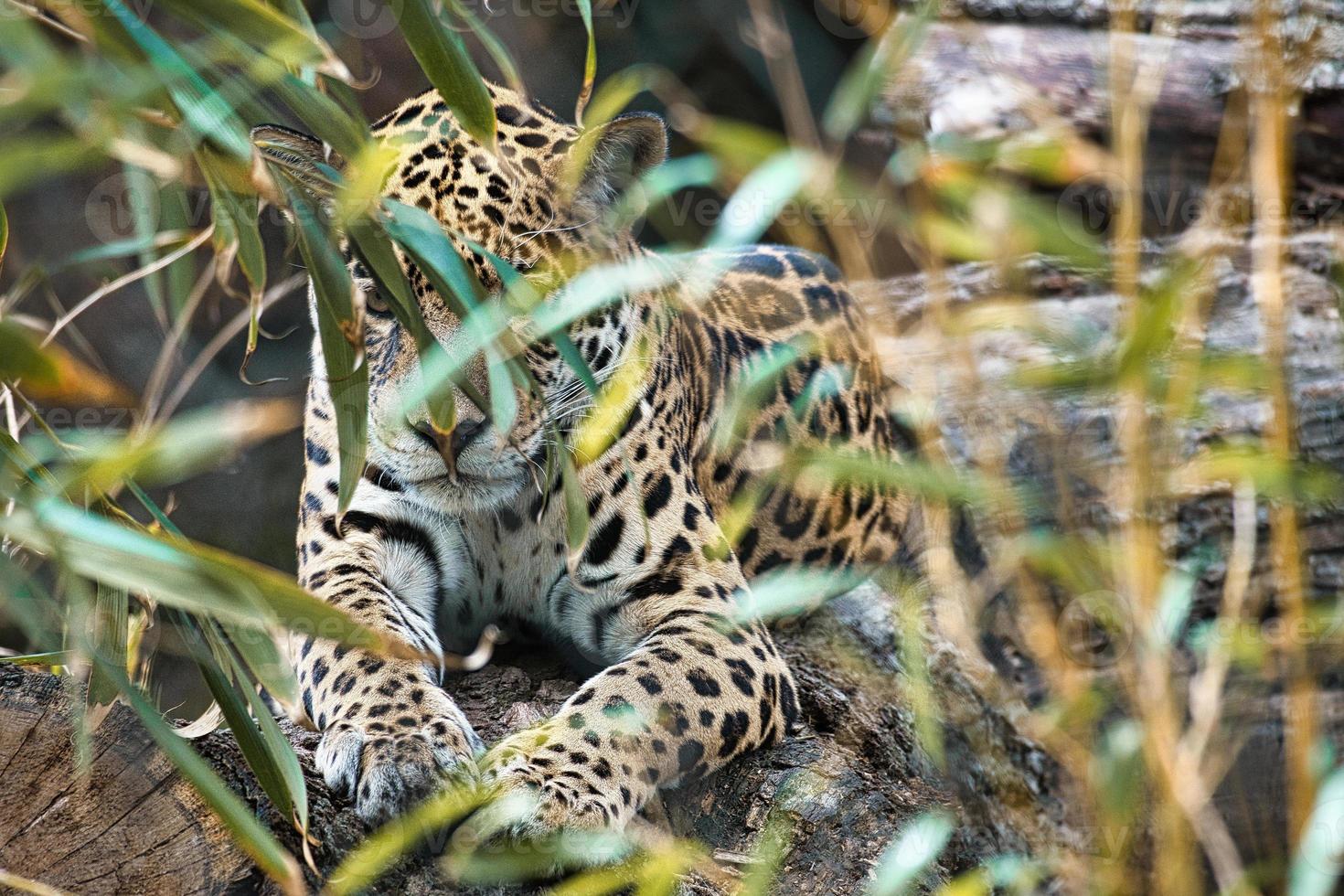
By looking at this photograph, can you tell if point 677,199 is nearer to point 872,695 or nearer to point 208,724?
point 872,695

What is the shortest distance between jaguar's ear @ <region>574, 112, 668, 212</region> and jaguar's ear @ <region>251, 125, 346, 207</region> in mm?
616

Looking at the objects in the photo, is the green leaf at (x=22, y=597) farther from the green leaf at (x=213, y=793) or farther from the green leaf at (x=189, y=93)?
the green leaf at (x=189, y=93)

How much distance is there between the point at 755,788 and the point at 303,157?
5.54 feet

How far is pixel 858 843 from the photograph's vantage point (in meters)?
2.83

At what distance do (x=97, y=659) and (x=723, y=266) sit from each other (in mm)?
3083

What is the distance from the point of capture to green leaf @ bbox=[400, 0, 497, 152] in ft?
5.65

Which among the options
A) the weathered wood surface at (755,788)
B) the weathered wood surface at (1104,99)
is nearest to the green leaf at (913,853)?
the weathered wood surface at (755,788)

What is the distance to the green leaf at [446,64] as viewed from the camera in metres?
1.72

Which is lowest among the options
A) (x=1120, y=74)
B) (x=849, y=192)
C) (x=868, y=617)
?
(x=868, y=617)

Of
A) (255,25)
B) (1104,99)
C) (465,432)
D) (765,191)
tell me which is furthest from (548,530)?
(1104,99)

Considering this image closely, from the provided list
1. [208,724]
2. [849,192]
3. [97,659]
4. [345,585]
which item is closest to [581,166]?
[849,192]

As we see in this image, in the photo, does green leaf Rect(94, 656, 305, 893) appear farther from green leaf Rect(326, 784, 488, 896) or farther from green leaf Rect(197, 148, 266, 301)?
green leaf Rect(197, 148, 266, 301)

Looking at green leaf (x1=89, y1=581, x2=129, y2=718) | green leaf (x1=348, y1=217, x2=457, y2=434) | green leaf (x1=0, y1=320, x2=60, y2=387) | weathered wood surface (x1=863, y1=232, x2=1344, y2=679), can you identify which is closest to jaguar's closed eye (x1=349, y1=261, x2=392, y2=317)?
green leaf (x1=348, y1=217, x2=457, y2=434)

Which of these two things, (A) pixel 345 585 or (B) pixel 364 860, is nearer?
(B) pixel 364 860
